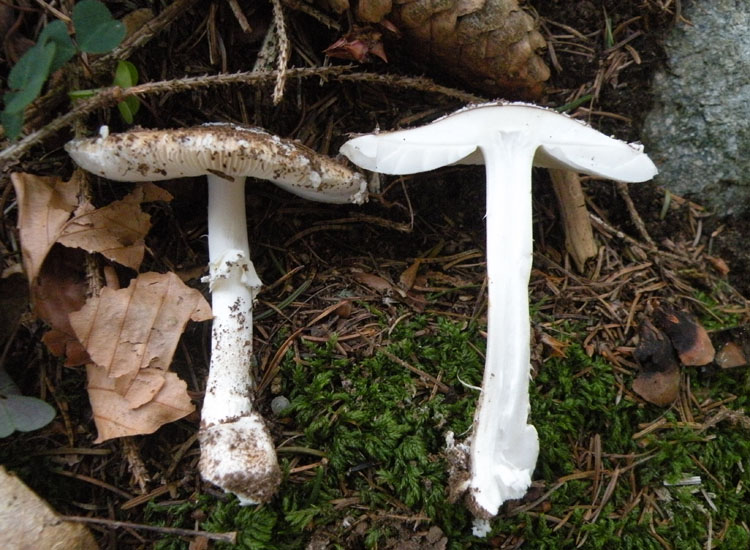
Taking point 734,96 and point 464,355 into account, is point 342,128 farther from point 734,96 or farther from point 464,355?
point 734,96

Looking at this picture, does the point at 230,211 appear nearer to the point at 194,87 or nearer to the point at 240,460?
the point at 194,87

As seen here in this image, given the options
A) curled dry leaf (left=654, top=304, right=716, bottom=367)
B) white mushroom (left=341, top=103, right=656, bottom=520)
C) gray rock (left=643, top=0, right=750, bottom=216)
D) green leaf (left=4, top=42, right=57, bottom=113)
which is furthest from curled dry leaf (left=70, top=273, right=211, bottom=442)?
gray rock (left=643, top=0, right=750, bottom=216)

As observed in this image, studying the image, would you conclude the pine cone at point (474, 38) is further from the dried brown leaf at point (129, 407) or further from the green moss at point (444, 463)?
the dried brown leaf at point (129, 407)

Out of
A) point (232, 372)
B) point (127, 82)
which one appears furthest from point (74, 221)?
point (232, 372)

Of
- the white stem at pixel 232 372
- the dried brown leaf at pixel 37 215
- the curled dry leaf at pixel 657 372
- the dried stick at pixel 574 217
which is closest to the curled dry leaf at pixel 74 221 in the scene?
the dried brown leaf at pixel 37 215

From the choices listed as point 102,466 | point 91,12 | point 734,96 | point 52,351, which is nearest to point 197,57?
point 91,12

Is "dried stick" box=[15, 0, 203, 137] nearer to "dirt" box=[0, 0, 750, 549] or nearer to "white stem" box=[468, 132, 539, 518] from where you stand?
"dirt" box=[0, 0, 750, 549]
